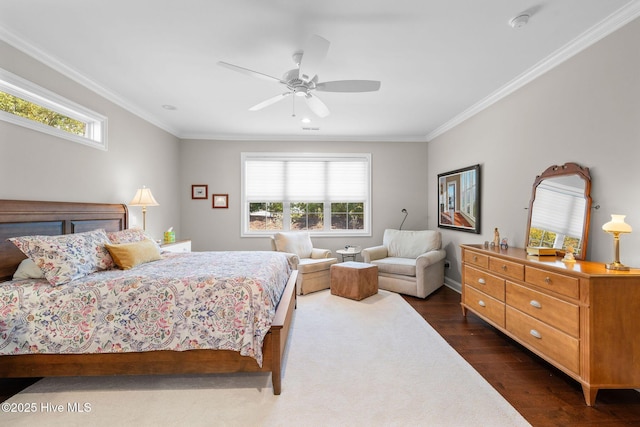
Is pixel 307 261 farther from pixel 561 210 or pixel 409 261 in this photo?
pixel 561 210

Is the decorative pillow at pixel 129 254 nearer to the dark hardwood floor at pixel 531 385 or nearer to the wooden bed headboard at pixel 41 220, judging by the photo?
the wooden bed headboard at pixel 41 220

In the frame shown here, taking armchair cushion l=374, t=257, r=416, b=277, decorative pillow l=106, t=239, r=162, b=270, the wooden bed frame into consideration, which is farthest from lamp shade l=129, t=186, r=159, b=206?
armchair cushion l=374, t=257, r=416, b=277

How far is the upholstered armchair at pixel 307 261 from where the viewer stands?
4539 millimetres

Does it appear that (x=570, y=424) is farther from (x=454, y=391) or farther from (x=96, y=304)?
(x=96, y=304)

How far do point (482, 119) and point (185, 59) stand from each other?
3663 mm

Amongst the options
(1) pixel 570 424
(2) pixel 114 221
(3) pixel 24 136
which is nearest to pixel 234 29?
(3) pixel 24 136

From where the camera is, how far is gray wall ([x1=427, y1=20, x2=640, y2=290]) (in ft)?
7.23

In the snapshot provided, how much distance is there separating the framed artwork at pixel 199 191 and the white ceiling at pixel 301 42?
1812 mm

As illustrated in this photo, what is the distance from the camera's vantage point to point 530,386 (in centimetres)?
221

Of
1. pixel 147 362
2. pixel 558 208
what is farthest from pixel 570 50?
pixel 147 362

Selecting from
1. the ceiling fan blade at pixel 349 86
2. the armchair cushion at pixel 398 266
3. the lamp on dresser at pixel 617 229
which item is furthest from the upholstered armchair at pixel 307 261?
the lamp on dresser at pixel 617 229

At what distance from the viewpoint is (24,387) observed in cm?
225

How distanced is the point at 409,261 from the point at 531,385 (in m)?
2.56

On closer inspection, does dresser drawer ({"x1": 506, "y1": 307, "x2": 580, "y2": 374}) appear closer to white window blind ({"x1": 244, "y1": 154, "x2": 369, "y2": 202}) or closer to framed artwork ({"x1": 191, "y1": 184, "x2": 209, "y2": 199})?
white window blind ({"x1": 244, "y1": 154, "x2": 369, "y2": 202})
